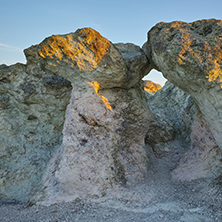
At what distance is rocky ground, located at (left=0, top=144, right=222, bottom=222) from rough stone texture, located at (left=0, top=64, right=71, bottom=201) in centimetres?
→ 132

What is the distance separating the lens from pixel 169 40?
4387 millimetres

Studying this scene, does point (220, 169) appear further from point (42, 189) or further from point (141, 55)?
point (42, 189)

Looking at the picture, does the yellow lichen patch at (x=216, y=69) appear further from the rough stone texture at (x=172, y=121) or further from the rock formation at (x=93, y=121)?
the rough stone texture at (x=172, y=121)

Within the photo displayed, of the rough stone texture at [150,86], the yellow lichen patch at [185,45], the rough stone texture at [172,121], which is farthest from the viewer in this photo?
the rough stone texture at [150,86]

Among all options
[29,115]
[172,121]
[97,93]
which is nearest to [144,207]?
[97,93]

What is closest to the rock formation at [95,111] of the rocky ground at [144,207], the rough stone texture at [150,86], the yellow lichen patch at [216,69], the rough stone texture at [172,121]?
the yellow lichen patch at [216,69]

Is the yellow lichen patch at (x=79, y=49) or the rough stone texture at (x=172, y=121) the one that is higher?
the yellow lichen patch at (x=79, y=49)

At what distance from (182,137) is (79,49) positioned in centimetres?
480

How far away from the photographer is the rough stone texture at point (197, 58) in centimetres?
387

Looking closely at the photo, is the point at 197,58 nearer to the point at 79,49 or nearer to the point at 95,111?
the point at 95,111

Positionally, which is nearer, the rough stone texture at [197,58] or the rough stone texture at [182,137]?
the rough stone texture at [197,58]

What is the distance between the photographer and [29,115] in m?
6.08

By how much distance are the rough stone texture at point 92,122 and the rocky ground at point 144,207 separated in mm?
295

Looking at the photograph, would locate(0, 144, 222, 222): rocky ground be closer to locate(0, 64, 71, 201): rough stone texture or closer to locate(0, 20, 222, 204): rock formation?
locate(0, 20, 222, 204): rock formation
